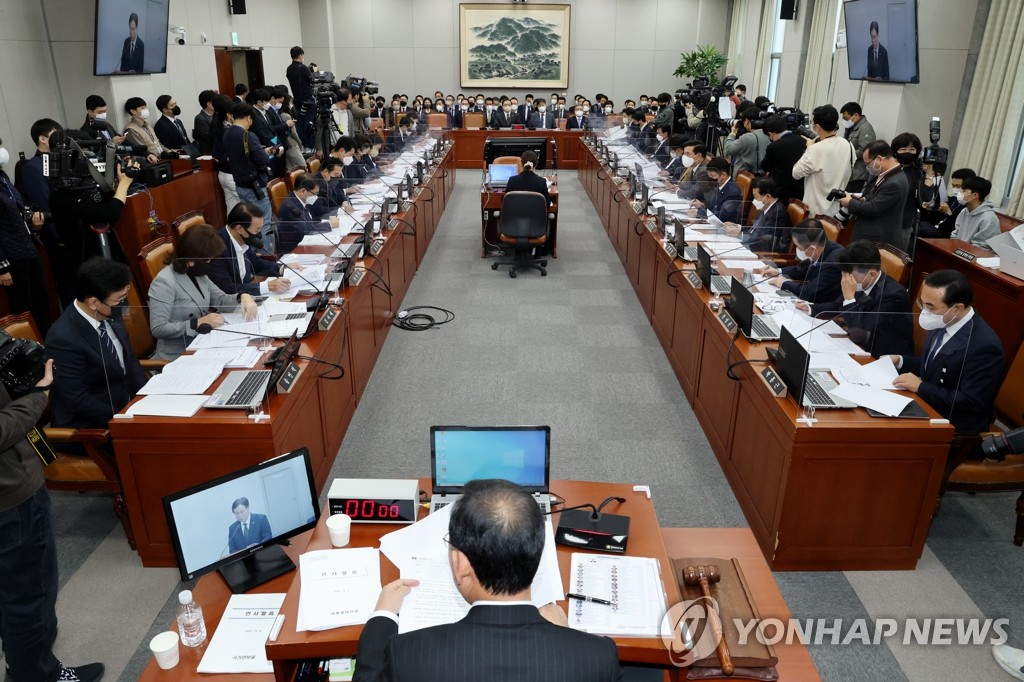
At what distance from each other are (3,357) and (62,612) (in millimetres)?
1212

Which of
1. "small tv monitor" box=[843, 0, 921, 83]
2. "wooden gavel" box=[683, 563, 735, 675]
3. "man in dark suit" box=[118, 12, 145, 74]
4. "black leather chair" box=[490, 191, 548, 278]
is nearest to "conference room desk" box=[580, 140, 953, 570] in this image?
"wooden gavel" box=[683, 563, 735, 675]

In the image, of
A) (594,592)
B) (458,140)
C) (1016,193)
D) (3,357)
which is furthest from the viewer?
(458,140)

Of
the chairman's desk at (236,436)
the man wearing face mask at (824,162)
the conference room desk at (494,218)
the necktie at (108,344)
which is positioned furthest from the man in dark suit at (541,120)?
the necktie at (108,344)

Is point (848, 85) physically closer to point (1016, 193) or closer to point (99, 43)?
point (1016, 193)

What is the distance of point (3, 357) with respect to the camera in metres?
2.05

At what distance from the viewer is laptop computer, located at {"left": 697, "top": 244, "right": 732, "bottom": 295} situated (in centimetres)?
401

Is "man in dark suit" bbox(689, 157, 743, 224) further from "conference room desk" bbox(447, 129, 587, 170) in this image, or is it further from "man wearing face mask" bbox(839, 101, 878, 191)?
"conference room desk" bbox(447, 129, 587, 170)

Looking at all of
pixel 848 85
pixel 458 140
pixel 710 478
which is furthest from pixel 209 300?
pixel 458 140

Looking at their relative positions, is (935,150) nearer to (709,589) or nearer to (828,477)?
(828,477)

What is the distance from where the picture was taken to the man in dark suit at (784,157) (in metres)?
6.19

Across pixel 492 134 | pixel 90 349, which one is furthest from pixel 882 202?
pixel 492 134

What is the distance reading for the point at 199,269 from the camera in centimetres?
352

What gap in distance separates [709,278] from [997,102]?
15.8ft

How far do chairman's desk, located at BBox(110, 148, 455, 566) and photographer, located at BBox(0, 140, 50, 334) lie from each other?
209cm
